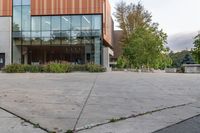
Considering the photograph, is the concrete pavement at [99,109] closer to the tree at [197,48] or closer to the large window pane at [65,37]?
the large window pane at [65,37]

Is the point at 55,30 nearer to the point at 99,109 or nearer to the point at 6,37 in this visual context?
the point at 6,37

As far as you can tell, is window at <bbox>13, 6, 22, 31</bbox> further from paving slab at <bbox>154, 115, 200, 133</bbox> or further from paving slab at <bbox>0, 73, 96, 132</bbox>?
paving slab at <bbox>154, 115, 200, 133</bbox>

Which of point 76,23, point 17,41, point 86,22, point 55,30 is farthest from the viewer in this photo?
point 17,41

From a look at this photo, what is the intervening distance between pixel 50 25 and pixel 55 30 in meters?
1.02

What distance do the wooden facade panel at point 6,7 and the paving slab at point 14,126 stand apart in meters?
38.5

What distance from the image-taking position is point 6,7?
43469mm

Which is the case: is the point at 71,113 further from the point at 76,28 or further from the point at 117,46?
the point at 117,46

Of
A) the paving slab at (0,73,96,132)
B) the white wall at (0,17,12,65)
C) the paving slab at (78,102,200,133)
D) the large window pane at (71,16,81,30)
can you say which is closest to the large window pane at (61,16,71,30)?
the large window pane at (71,16,81,30)

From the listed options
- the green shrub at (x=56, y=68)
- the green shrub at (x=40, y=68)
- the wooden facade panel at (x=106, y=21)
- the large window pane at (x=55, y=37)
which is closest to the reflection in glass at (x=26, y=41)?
the large window pane at (x=55, y=37)

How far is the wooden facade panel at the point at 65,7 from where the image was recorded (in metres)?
42.6

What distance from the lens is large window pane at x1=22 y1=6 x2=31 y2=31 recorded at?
42.9 meters

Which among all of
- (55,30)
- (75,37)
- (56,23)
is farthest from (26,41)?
(75,37)

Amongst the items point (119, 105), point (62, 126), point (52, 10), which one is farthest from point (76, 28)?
point (62, 126)

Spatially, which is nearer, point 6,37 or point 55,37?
point 55,37
